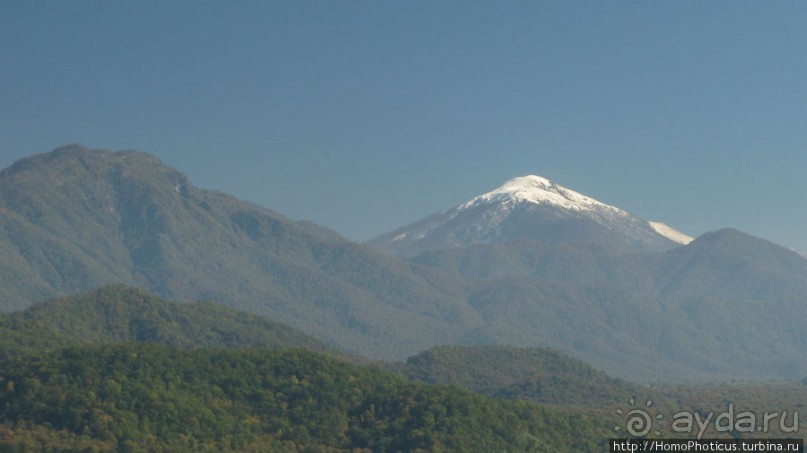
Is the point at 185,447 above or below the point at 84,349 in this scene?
below

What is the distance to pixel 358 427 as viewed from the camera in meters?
142

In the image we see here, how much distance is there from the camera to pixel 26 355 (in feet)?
481

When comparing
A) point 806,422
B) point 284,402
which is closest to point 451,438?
point 284,402

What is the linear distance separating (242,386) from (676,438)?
50.0 meters

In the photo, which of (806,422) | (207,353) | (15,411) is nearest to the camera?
(15,411)

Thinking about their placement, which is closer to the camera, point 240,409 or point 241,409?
point 240,409

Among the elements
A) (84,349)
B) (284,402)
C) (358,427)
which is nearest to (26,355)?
(84,349)

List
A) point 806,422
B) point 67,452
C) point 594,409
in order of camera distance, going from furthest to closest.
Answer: point 594,409 < point 806,422 < point 67,452

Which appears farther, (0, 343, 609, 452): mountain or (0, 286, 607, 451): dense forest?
(0, 286, 607, 451): dense forest

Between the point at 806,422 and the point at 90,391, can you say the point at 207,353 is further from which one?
the point at 806,422

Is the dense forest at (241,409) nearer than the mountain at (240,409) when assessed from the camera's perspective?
No

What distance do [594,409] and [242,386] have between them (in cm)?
6182

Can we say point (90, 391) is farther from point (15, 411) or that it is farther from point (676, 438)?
point (676, 438)

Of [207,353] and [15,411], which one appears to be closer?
[15,411]
